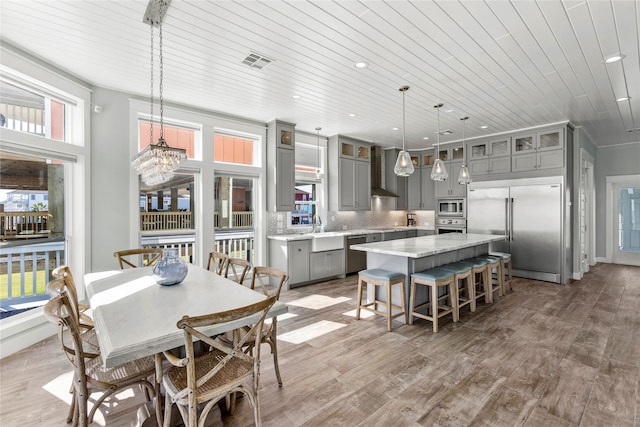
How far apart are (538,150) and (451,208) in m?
2.00

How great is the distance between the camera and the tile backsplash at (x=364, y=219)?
19.1ft

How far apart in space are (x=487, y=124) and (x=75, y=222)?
6.55 m

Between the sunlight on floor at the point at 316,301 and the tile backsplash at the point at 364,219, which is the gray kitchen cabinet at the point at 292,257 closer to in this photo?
the tile backsplash at the point at 364,219

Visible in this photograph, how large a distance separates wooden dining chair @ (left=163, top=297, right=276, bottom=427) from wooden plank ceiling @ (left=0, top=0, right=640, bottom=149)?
Result: 7.43 ft

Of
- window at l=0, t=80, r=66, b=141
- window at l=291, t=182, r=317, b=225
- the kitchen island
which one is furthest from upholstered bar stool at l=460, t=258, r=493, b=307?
window at l=0, t=80, r=66, b=141

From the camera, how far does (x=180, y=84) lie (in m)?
3.78

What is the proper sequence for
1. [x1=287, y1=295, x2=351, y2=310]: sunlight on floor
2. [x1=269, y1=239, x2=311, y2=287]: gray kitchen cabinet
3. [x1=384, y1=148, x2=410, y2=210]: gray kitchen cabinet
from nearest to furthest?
[x1=287, y1=295, x2=351, y2=310]: sunlight on floor → [x1=269, y1=239, x2=311, y2=287]: gray kitchen cabinet → [x1=384, y1=148, x2=410, y2=210]: gray kitchen cabinet

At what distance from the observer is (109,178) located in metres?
3.89

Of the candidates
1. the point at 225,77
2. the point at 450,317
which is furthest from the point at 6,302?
the point at 450,317

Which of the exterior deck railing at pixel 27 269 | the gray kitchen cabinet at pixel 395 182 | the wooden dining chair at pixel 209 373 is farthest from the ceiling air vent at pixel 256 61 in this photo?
the gray kitchen cabinet at pixel 395 182

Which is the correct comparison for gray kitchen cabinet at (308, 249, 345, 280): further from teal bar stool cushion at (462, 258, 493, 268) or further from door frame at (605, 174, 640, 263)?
door frame at (605, 174, 640, 263)

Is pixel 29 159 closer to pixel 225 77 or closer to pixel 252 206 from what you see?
pixel 225 77

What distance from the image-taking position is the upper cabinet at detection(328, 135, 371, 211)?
6.43 m

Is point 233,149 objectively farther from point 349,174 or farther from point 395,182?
point 395,182
